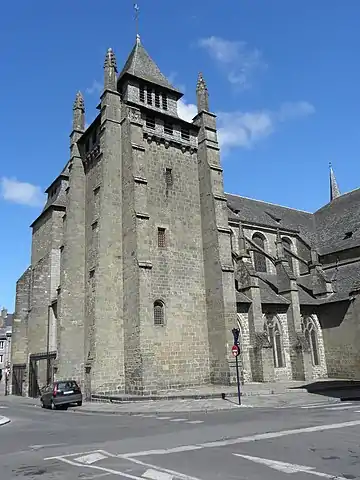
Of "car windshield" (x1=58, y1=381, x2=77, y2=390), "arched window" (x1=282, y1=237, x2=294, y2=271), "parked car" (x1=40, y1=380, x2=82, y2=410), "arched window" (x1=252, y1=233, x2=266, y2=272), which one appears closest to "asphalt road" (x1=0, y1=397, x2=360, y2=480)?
"parked car" (x1=40, y1=380, x2=82, y2=410)

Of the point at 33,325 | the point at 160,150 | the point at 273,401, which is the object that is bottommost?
the point at 273,401

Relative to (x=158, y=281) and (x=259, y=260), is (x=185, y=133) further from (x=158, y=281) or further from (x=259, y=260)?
(x=259, y=260)

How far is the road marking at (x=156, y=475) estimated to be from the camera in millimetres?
5861

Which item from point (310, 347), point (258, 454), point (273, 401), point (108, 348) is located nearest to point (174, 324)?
point (108, 348)

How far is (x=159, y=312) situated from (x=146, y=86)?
1400cm

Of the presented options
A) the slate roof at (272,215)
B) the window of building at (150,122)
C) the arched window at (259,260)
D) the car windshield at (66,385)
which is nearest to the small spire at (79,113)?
the window of building at (150,122)

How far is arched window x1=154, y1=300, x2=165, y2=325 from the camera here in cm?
2291

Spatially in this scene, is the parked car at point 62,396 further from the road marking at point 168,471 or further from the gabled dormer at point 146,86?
the gabled dormer at point 146,86

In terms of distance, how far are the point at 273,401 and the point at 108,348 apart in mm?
8778

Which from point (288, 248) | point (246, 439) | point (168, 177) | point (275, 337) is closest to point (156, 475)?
point (246, 439)

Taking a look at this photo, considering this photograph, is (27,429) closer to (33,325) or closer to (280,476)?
(280,476)

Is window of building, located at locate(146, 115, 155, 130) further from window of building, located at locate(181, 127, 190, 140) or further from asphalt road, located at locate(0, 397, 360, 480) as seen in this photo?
asphalt road, located at locate(0, 397, 360, 480)

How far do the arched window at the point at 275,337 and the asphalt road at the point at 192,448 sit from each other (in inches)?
544

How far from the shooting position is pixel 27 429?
1223 cm
